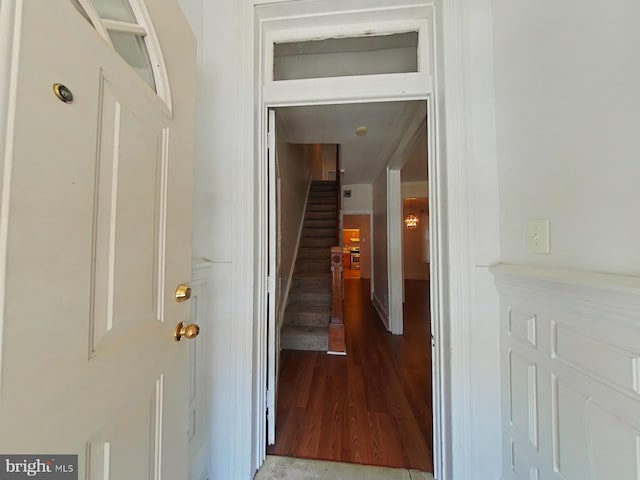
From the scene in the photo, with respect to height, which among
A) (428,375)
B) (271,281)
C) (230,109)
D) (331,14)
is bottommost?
(428,375)

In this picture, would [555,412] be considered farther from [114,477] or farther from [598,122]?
[114,477]

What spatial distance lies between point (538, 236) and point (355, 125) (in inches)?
90.9

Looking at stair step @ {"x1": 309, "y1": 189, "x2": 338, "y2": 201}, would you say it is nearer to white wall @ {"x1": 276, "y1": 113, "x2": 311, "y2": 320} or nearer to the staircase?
the staircase

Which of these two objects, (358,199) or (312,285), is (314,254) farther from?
(358,199)

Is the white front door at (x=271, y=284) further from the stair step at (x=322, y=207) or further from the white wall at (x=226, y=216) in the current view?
the stair step at (x=322, y=207)

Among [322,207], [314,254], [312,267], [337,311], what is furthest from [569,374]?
[322,207]

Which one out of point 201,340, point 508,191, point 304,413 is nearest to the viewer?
point 508,191

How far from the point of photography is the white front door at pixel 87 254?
425 mm

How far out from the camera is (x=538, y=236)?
40.5 inches

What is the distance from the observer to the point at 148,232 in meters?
0.74

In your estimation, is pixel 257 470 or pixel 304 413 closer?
pixel 257 470

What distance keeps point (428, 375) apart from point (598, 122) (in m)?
2.52

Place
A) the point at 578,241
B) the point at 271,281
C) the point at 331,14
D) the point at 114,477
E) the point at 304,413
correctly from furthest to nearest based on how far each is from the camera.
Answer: the point at 304,413 → the point at 271,281 → the point at 331,14 → the point at 578,241 → the point at 114,477

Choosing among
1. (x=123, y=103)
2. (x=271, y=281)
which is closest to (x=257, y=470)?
(x=271, y=281)
